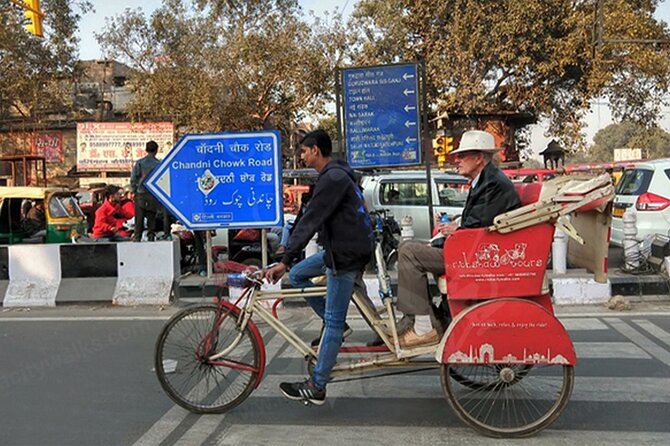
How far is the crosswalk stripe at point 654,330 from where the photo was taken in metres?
5.79

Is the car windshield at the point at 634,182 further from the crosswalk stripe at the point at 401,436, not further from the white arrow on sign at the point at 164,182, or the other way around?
the white arrow on sign at the point at 164,182

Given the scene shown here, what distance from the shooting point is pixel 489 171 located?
12.8ft

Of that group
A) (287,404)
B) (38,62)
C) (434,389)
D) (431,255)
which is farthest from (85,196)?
(431,255)

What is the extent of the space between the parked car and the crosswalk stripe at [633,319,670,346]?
5.09m

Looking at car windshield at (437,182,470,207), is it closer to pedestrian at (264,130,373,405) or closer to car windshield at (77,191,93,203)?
pedestrian at (264,130,373,405)

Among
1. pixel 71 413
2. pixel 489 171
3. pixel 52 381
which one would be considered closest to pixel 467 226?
pixel 489 171

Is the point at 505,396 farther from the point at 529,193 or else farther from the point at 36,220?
the point at 36,220

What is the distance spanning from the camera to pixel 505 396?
4102 mm

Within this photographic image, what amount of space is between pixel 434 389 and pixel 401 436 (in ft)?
3.02

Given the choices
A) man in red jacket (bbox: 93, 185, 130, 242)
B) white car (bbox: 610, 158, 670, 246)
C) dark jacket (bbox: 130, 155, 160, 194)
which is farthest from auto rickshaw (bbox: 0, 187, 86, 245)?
white car (bbox: 610, 158, 670, 246)

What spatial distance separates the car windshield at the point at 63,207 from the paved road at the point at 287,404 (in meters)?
6.28

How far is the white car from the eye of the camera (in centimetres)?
948

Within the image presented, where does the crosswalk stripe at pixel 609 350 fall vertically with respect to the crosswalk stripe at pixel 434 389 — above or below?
above

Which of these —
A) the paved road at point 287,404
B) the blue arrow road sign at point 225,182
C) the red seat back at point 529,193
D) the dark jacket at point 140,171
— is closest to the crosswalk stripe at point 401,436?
the paved road at point 287,404
